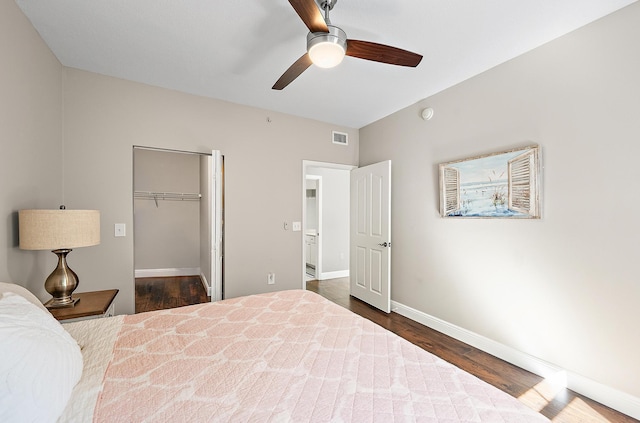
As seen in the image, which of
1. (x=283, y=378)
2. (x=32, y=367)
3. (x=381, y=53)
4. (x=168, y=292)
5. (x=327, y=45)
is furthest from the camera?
(x=168, y=292)

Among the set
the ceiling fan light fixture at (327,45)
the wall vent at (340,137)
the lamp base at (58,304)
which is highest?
the wall vent at (340,137)

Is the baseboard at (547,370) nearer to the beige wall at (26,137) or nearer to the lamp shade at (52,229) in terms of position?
the lamp shade at (52,229)

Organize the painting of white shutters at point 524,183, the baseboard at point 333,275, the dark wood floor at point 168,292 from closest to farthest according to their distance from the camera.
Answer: the painting of white shutters at point 524,183 < the dark wood floor at point 168,292 < the baseboard at point 333,275

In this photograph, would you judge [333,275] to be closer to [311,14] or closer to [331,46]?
[331,46]

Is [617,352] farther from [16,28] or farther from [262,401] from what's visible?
[16,28]

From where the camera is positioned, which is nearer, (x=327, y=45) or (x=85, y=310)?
(x=327, y=45)

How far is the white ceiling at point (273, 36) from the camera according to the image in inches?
71.1

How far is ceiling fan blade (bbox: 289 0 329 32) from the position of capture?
136cm

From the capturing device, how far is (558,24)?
77.2 inches

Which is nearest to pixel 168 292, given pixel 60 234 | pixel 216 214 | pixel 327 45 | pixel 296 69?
pixel 216 214

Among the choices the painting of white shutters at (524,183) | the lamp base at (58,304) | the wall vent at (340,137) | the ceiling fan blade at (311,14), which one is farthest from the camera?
the wall vent at (340,137)

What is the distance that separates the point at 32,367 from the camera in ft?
2.67

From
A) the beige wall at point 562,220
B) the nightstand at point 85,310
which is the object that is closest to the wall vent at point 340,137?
the beige wall at point 562,220

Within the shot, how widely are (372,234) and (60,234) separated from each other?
3.11 metres
